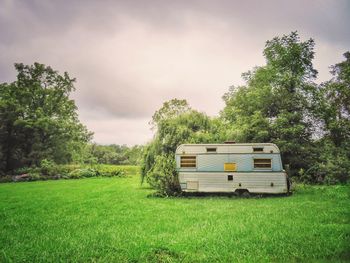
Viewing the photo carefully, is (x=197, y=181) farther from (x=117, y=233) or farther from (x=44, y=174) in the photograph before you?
(x=44, y=174)

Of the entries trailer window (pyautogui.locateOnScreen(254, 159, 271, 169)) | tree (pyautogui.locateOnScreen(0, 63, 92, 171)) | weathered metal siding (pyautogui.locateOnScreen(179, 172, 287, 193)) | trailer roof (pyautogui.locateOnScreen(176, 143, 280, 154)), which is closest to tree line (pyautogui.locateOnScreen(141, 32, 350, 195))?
trailer roof (pyautogui.locateOnScreen(176, 143, 280, 154))

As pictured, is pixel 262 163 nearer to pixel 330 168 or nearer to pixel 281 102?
pixel 330 168

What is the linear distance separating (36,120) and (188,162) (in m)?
30.9

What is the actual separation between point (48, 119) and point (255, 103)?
93.1ft

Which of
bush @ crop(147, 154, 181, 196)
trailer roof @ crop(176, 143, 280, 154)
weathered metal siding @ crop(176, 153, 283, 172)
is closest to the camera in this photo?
weathered metal siding @ crop(176, 153, 283, 172)

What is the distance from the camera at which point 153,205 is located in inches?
480

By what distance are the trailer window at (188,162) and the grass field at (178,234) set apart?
459 cm

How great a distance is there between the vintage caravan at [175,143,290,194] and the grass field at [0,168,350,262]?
12.4ft

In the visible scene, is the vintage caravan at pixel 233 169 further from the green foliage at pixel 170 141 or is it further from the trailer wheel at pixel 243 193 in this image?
the green foliage at pixel 170 141

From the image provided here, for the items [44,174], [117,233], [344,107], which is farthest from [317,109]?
[44,174]

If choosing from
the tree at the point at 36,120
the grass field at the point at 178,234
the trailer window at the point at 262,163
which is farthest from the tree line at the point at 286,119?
the tree at the point at 36,120

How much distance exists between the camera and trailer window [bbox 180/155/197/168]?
15747 millimetres

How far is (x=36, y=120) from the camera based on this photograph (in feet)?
128

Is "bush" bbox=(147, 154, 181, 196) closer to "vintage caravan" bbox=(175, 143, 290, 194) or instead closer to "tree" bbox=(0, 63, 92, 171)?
"vintage caravan" bbox=(175, 143, 290, 194)
